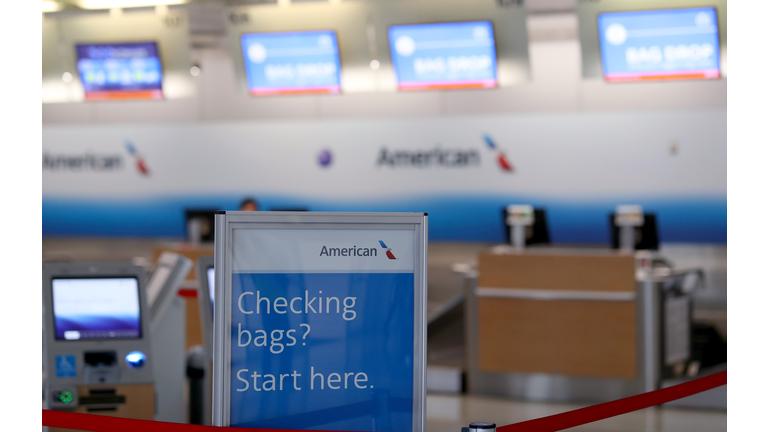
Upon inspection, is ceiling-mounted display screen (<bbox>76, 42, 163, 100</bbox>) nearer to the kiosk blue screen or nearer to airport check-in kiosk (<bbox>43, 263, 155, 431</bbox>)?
airport check-in kiosk (<bbox>43, 263, 155, 431</bbox>)

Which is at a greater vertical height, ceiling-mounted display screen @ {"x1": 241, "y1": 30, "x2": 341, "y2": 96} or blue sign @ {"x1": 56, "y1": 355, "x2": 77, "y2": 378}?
ceiling-mounted display screen @ {"x1": 241, "y1": 30, "x2": 341, "y2": 96}

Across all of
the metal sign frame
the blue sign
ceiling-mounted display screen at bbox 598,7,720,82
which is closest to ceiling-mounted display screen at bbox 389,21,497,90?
ceiling-mounted display screen at bbox 598,7,720,82

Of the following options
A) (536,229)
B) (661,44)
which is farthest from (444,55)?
(536,229)

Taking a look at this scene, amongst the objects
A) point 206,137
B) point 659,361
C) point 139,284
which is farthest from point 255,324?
point 206,137

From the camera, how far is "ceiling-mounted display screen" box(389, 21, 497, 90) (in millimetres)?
5457

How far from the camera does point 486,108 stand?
8.45m

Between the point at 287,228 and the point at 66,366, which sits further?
the point at 66,366

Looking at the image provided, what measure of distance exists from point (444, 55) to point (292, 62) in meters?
1.17

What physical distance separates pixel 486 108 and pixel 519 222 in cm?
249

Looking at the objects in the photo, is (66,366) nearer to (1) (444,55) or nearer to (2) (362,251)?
(2) (362,251)

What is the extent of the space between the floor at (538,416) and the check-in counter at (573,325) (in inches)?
8.8

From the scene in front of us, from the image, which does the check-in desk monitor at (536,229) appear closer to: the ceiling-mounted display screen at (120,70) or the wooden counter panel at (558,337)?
the wooden counter panel at (558,337)

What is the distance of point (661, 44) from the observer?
5.23m

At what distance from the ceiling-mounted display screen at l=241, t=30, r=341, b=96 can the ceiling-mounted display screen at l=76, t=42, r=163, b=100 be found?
81 cm
